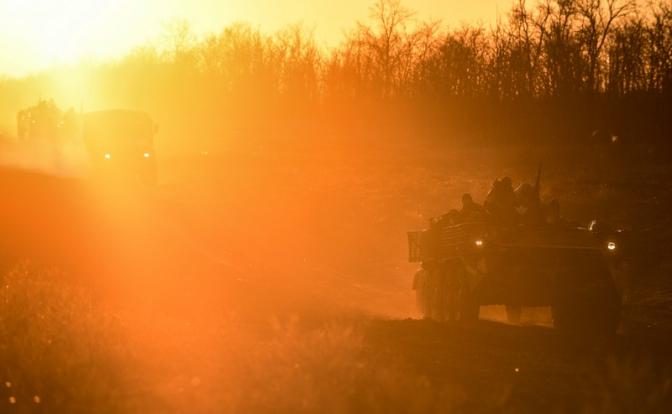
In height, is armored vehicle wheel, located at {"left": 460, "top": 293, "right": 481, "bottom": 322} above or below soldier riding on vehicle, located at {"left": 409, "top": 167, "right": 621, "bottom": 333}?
below

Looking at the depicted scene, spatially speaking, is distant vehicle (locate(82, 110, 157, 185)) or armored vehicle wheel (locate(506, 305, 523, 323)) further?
distant vehicle (locate(82, 110, 157, 185))

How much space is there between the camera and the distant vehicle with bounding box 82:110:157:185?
36.8m

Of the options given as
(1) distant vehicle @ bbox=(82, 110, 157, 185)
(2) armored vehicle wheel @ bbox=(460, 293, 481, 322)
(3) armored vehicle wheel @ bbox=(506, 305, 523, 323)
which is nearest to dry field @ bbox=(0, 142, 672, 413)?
(2) armored vehicle wheel @ bbox=(460, 293, 481, 322)

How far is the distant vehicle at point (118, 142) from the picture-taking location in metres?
36.8

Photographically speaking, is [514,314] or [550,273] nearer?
[550,273]

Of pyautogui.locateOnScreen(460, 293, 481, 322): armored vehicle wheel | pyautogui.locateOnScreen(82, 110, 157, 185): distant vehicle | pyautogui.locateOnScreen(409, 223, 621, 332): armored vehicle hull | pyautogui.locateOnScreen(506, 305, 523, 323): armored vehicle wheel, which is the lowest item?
pyautogui.locateOnScreen(506, 305, 523, 323): armored vehicle wheel

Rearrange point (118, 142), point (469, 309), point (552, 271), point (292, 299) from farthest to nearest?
point (118, 142) → point (292, 299) → point (469, 309) → point (552, 271)

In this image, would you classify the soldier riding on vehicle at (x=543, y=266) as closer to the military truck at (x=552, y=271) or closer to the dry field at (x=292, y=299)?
the military truck at (x=552, y=271)

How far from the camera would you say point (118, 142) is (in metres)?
36.8

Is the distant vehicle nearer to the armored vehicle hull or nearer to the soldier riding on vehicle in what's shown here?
the soldier riding on vehicle

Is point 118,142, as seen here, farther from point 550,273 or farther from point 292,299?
point 550,273

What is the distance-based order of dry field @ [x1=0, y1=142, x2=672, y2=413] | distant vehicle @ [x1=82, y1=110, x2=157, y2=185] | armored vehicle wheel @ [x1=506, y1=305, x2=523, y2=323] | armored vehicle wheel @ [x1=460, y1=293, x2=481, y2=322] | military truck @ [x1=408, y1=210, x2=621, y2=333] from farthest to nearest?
distant vehicle @ [x1=82, y1=110, x2=157, y2=185], armored vehicle wheel @ [x1=506, y1=305, x2=523, y2=323], armored vehicle wheel @ [x1=460, y1=293, x2=481, y2=322], military truck @ [x1=408, y1=210, x2=621, y2=333], dry field @ [x1=0, y1=142, x2=672, y2=413]

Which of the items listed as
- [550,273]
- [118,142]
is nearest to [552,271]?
[550,273]

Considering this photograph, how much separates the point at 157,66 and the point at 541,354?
9163 cm
